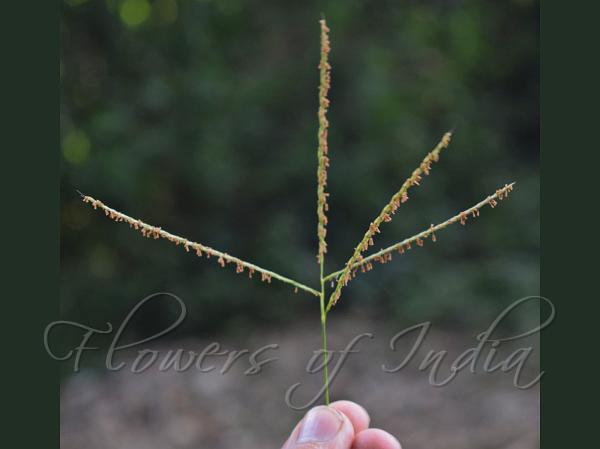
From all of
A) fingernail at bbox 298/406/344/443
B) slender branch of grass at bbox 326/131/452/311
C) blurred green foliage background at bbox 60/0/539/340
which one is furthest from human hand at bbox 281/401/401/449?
blurred green foliage background at bbox 60/0/539/340

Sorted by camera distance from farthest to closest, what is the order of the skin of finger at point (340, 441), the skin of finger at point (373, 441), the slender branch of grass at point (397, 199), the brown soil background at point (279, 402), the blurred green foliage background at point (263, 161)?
the blurred green foliage background at point (263, 161), the brown soil background at point (279, 402), the skin of finger at point (373, 441), the skin of finger at point (340, 441), the slender branch of grass at point (397, 199)

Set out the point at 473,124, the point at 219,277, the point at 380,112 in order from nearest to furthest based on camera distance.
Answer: the point at 219,277
the point at 380,112
the point at 473,124

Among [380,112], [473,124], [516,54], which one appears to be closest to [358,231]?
[380,112]

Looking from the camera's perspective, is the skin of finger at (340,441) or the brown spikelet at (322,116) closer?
the brown spikelet at (322,116)

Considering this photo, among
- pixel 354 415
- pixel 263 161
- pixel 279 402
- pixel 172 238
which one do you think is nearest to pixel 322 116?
pixel 172 238

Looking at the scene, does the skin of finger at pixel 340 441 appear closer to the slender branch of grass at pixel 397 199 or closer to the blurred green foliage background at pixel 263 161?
the slender branch of grass at pixel 397 199

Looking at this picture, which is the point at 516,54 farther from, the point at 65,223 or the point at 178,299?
the point at 65,223

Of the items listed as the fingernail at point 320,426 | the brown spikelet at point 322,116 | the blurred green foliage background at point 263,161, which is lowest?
the fingernail at point 320,426

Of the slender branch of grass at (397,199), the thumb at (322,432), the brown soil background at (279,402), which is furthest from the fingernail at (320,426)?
the brown soil background at (279,402)
